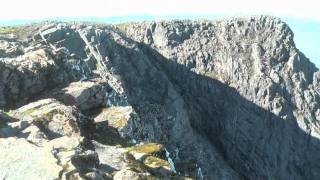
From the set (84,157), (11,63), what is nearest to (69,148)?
(84,157)

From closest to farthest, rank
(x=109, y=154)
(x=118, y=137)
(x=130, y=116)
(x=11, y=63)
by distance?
(x=109, y=154) → (x=118, y=137) → (x=130, y=116) → (x=11, y=63)

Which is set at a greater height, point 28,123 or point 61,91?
point 28,123

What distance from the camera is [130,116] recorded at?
6372cm

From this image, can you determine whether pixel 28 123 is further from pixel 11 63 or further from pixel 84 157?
pixel 11 63

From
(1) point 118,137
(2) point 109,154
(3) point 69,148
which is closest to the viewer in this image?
(3) point 69,148

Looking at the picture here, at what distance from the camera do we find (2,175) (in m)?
31.3

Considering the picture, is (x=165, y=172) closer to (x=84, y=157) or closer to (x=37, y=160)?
(x=84, y=157)

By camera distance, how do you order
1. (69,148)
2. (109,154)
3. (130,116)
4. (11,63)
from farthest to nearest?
(11,63)
(130,116)
(109,154)
(69,148)

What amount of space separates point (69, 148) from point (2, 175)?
467cm

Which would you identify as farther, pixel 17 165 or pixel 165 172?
pixel 165 172

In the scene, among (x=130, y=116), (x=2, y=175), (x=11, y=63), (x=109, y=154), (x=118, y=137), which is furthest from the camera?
(x=11, y=63)

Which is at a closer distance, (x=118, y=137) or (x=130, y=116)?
(x=118, y=137)

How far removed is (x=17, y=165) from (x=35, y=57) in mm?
42382

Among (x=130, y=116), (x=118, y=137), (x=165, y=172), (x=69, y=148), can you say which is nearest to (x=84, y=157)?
(x=69, y=148)
